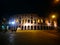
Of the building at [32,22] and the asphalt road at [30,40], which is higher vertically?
the building at [32,22]

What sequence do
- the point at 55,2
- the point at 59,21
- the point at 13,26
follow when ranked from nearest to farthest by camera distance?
1. the point at 55,2
2. the point at 59,21
3. the point at 13,26

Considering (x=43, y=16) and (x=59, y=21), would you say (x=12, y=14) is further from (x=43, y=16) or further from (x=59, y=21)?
(x=59, y=21)

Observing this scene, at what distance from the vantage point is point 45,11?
45.4 meters

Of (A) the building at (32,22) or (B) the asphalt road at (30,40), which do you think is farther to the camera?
(A) the building at (32,22)

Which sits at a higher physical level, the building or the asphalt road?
the building

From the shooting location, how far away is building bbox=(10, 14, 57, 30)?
45.5 metres

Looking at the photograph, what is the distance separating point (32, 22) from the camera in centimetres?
4606

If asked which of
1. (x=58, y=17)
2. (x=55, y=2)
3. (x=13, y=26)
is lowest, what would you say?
(x=13, y=26)

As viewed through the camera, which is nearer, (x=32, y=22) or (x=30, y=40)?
(x=30, y=40)

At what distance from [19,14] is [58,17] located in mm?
14962

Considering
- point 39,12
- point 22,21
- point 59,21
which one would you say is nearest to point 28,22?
point 22,21

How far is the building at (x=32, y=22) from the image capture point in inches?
1791

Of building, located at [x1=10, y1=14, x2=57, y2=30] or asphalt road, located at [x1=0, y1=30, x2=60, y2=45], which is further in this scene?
building, located at [x1=10, y1=14, x2=57, y2=30]

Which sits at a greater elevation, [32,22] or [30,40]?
[32,22]
